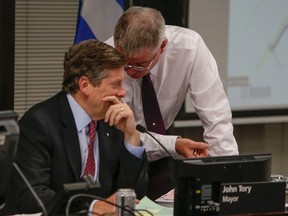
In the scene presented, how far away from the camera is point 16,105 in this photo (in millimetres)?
5277

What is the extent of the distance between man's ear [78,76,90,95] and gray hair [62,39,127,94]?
1 cm

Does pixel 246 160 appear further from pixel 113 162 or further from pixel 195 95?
pixel 195 95

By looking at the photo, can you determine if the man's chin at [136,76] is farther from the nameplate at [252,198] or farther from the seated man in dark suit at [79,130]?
the nameplate at [252,198]

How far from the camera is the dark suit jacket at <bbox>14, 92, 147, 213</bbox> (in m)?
3.00

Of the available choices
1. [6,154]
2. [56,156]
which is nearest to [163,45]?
[56,156]

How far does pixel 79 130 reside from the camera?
123 inches

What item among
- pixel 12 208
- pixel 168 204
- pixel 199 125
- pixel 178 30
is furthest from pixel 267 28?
pixel 12 208

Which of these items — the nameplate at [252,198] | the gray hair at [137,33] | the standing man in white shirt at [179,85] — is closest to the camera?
the nameplate at [252,198]

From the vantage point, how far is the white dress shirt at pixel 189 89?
12.3 ft

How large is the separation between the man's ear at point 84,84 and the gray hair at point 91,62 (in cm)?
1

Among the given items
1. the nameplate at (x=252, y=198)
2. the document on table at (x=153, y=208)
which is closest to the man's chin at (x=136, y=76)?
the document on table at (x=153, y=208)

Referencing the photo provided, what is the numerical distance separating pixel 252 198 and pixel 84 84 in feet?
2.74

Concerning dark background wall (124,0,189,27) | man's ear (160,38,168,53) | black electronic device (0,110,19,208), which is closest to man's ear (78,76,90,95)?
man's ear (160,38,168,53)

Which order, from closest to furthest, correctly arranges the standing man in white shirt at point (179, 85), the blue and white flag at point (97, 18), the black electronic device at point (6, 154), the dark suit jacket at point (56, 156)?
the black electronic device at point (6, 154), the dark suit jacket at point (56, 156), the standing man in white shirt at point (179, 85), the blue and white flag at point (97, 18)
